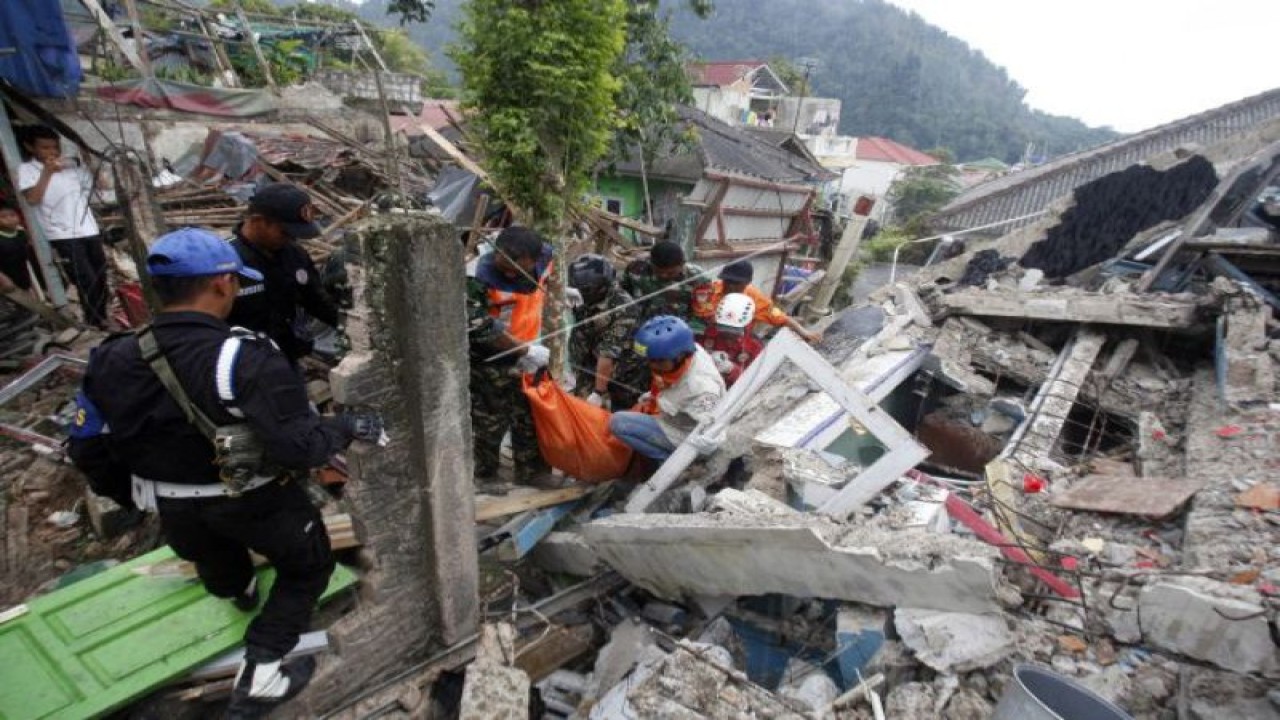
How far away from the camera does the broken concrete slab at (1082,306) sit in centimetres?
601

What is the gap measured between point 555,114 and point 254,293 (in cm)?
263

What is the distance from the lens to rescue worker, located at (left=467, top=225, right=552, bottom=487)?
4.20m

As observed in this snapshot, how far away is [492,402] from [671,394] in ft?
4.08

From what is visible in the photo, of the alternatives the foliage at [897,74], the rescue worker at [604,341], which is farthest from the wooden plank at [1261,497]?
the foliage at [897,74]

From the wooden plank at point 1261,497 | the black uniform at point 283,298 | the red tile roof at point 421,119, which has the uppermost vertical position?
the red tile roof at point 421,119

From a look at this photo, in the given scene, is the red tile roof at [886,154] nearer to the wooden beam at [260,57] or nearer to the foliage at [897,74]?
the foliage at [897,74]

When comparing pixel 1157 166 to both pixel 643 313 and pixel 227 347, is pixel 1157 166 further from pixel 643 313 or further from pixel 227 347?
pixel 227 347

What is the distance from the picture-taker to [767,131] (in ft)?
74.4

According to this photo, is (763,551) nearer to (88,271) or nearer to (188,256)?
(188,256)

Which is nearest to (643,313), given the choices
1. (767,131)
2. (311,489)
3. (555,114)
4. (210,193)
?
(555,114)

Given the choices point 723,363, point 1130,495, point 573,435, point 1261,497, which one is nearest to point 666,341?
point 573,435

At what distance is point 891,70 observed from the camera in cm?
8144

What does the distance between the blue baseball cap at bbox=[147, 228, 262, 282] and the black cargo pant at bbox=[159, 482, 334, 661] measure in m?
0.85

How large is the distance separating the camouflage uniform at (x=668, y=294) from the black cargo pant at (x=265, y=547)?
369 cm
